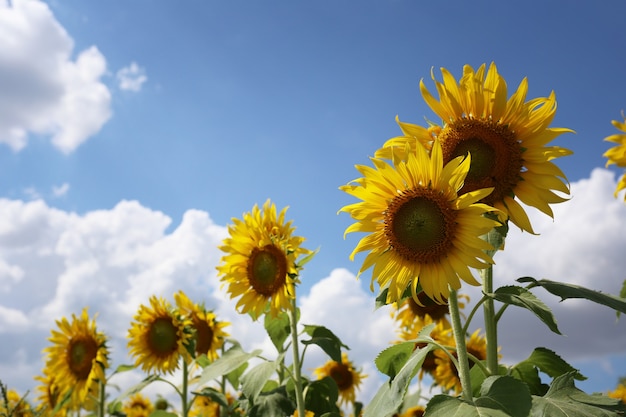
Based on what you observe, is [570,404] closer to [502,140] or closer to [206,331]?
[502,140]

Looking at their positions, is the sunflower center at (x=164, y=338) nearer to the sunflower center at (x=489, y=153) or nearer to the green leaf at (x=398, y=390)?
the green leaf at (x=398, y=390)

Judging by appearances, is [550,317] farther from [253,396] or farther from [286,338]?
[286,338]

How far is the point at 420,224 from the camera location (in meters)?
2.74

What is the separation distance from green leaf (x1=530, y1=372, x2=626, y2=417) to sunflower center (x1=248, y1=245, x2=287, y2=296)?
98.4 inches

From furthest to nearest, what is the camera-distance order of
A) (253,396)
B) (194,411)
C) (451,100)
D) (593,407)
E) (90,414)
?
1. (194,411)
2. (90,414)
3. (253,396)
4. (451,100)
5. (593,407)

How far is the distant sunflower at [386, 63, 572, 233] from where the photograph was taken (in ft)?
9.47

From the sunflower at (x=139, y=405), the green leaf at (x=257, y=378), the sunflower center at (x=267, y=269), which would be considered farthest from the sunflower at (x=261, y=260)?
the sunflower at (x=139, y=405)

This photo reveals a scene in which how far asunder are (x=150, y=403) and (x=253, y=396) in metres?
5.62

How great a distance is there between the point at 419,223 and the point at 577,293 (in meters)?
0.78

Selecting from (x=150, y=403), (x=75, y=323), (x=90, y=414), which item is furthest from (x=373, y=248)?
(x=150, y=403)

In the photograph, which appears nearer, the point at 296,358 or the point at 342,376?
the point at 296,358

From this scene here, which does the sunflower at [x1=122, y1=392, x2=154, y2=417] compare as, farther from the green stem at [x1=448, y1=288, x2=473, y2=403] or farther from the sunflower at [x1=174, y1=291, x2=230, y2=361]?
the green stem at [x1=448, y1=288, x2=473, y2=403]

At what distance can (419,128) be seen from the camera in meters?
3.01

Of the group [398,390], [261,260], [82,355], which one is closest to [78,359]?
[82,355]
